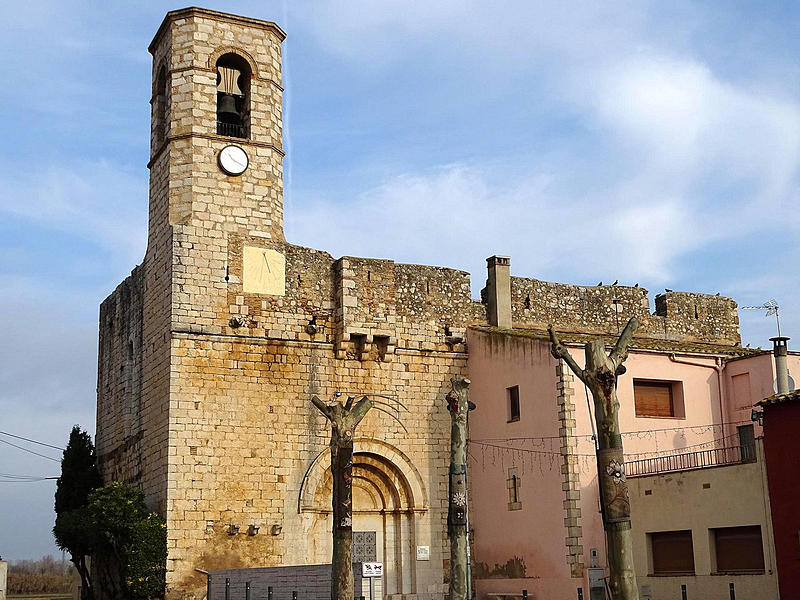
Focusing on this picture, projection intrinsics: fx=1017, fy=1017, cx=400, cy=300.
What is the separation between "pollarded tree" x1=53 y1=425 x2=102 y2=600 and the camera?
2538 cm

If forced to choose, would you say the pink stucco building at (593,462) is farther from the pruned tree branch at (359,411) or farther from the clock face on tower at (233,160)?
the clock face on tower at (233,160)

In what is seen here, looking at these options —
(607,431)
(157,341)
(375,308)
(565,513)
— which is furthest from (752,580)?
(157,341)

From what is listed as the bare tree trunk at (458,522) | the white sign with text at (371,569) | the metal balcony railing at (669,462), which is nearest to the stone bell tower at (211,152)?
the white sign with text at (371,569)

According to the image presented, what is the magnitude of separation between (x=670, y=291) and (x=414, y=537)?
36.9 ft

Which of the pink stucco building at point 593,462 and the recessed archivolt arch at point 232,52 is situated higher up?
the recessed archivolt arch at point 232,52

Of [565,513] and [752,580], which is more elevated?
[565,513]

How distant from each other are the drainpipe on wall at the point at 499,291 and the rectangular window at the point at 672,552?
7.55 m

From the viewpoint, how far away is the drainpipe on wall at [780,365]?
2467 cm

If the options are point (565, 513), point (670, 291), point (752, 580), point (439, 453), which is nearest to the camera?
point (752, 580)

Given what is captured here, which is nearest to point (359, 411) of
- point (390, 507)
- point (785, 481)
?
point (390, 507)

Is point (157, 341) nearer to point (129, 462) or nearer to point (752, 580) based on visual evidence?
point (129, 462)

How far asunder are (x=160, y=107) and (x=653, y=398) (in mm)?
14518

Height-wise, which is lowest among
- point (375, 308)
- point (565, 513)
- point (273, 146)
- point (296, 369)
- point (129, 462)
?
point (565, 513)

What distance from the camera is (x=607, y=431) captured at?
14.8 m
